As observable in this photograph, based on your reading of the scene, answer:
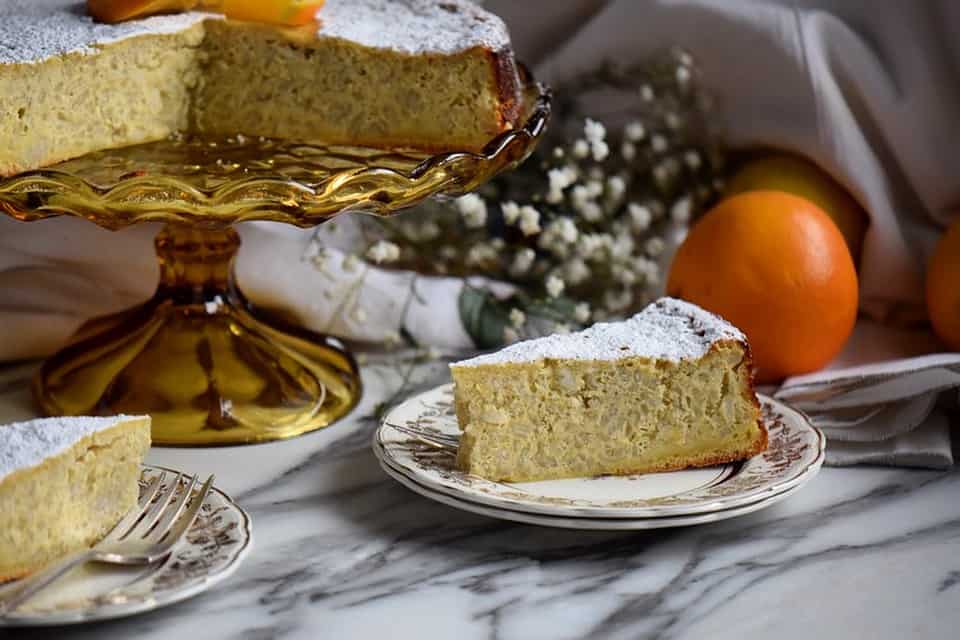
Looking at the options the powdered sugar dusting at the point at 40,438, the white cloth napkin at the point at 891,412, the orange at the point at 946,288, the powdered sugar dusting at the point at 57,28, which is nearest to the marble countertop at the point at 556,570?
the white cloth napkin at the point at 891,412

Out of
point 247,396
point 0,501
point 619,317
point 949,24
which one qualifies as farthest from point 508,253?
point 0,501

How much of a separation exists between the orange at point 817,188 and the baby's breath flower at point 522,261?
1.36ft

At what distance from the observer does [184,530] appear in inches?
61.1

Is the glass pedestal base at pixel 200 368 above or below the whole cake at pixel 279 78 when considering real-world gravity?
below

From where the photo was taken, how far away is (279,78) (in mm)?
2170

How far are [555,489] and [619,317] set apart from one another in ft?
2.70

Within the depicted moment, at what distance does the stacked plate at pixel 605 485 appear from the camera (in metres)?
1.64

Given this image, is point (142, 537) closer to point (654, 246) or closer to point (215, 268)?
point (215, 268)

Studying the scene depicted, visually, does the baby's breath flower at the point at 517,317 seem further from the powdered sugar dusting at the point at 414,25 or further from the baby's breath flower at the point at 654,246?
the powdered sugar dusting at the point at 414,25

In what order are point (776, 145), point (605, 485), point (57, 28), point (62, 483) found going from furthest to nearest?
point (776, 145) → point (57, 28) → point (605, 485) → point (62, 483)

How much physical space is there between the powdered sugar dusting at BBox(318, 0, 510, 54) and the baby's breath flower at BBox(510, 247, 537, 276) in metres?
0.39

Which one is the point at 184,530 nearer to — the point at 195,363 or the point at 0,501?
the point at 0,501

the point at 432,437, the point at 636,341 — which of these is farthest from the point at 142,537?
the point at 636,341

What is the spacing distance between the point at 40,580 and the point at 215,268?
0.82 meters
